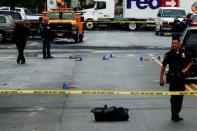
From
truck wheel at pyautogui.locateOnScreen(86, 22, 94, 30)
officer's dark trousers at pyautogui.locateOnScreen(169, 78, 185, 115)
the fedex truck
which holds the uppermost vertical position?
officer's dark trousers at pyautogui.locateOnScreen(169, 78, 185, 115)

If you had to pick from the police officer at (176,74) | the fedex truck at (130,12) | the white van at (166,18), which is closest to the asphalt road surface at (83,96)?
the police officer at (176,74)

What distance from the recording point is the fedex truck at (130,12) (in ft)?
203

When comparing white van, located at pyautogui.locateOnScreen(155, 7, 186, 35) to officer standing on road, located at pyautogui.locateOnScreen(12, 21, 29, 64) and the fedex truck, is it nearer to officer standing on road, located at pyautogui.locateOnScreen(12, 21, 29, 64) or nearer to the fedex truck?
the fedex truck

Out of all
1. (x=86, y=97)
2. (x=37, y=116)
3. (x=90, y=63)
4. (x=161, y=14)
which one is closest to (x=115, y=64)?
(x=90, y=63)

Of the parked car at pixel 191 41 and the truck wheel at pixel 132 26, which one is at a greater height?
the parked car at pixel 191 41

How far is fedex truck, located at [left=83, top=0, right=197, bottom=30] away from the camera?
61.8 m

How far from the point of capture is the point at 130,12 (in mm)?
62281

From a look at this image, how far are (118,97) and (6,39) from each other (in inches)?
1072

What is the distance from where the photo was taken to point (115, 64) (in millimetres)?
27656

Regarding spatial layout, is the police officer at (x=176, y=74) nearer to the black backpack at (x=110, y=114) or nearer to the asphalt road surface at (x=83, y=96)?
the asphalt road surface at (x=83, y=96)

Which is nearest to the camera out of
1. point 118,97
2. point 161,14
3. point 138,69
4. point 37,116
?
point 37,116

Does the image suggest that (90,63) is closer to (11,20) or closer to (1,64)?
(1,64)

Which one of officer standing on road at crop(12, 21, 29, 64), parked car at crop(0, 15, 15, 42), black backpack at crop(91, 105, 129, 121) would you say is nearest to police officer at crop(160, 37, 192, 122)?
black backpack at crop(91, 105, 129, 121)

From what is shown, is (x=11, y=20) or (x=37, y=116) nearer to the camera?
(x=37, y=116)
